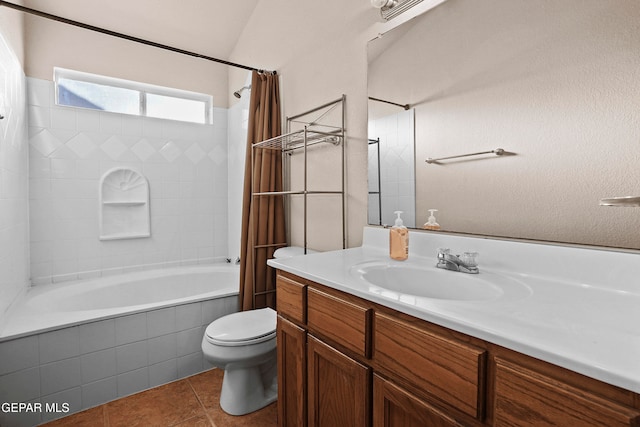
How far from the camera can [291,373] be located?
1.22 metres

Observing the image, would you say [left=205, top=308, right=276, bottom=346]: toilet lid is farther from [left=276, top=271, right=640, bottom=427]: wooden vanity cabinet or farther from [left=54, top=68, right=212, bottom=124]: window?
[left=54, top=68, right=212, bottom=124]: window

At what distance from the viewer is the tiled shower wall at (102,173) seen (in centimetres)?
244

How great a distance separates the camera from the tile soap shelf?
2695 millimetres

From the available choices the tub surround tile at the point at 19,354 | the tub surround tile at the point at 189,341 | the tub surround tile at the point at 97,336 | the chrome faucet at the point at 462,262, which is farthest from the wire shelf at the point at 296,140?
the tub surround tile at the point at 19,354

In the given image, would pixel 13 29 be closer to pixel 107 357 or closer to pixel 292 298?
pixel 107 357

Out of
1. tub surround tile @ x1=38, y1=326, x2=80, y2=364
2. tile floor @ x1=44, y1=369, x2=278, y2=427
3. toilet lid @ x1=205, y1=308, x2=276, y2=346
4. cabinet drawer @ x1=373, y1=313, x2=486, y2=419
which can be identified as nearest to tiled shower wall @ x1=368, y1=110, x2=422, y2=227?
cabinet drawer @ x1=373, y1=313, x2=486, y2=419

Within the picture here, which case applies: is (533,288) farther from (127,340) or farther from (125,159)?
(125,159)

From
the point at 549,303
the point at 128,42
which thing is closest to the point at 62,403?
the point at 549,303

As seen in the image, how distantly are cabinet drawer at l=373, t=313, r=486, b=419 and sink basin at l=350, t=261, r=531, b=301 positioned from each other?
0.34 ft

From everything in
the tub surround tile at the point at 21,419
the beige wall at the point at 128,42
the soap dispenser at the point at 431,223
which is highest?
the beige wall at the point at 128,42

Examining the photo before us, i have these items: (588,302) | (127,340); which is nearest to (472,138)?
(588,302)

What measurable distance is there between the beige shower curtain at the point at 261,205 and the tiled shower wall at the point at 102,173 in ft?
3.40

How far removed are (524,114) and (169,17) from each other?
281 cm

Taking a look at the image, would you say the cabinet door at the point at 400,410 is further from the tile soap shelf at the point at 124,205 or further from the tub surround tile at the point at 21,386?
the tile soap shelf at the point at 124,205
